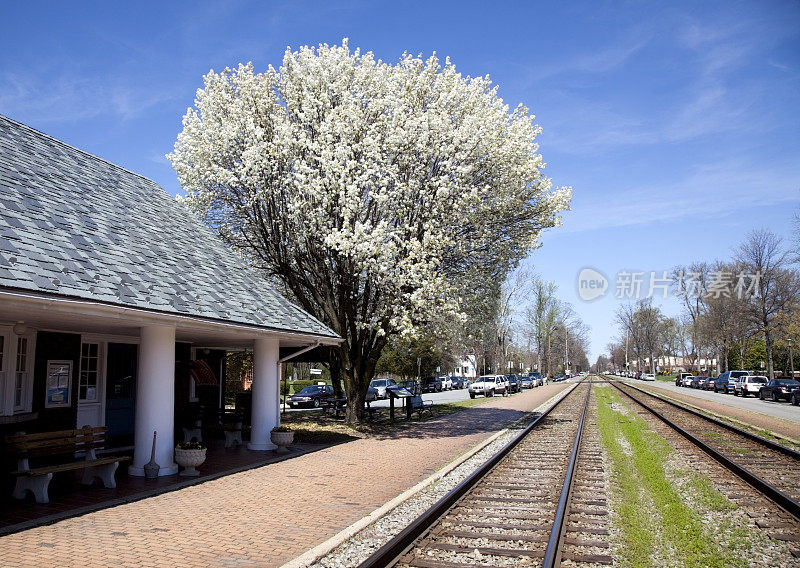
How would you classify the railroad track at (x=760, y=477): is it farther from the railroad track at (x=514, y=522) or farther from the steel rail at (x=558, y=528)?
the steel rail at (x=558, y=528)

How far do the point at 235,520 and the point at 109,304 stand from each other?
3502 millimetres

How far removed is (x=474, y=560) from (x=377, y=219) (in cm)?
1294

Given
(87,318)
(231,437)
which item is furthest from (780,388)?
(87,318)

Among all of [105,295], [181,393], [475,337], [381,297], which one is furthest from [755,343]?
[105,295]

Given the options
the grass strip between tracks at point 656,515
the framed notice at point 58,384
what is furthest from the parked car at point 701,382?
the framed notice at point 58,384

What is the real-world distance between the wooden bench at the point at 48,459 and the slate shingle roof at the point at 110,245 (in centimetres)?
228

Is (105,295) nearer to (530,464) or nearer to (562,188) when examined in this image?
(530,464)

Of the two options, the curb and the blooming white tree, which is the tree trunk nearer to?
the blooming white tree

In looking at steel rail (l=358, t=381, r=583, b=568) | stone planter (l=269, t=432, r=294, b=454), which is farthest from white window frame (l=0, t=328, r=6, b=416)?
steel rail (l=358, t=381, r=583, b=568)

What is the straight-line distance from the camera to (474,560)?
6539 mm

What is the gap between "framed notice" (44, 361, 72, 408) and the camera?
36.5 feet

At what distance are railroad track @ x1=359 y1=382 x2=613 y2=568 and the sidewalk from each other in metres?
1.13

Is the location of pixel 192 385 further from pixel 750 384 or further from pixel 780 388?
pixel 750 384

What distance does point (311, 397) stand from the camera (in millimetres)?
33844
